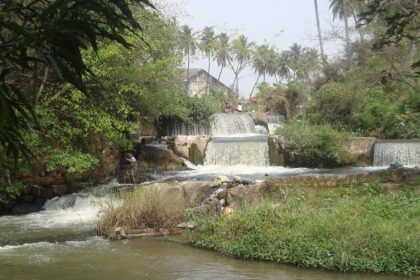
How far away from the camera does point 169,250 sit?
821 cm

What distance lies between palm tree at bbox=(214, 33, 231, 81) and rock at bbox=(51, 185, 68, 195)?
Answer: 133 ft

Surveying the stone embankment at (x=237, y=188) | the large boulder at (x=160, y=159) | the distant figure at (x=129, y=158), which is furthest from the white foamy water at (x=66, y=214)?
the large boulder at (x=160, y=159)

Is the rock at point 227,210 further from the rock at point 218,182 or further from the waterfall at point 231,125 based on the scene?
the waterfall at point 231,125

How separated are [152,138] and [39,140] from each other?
38.3 ft

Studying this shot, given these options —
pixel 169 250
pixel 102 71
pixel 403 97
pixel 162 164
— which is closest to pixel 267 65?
pixel 403 97

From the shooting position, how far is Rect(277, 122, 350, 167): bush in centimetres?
1783

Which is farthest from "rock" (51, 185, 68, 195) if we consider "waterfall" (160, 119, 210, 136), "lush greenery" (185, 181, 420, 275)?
"waterfall" (160, 119, 210, 136)

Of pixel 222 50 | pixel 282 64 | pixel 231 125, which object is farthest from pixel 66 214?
pixel 282 64

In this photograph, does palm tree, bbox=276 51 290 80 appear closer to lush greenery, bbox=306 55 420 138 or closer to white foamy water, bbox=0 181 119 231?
lush greenery, bbox=306 55 420 138

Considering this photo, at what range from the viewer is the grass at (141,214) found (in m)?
9.25

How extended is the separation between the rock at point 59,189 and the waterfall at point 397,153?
1053 centimetres

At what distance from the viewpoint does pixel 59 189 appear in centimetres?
1339

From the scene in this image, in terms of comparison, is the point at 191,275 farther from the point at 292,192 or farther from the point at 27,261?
the point at 292,192

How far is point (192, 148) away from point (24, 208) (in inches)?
327
